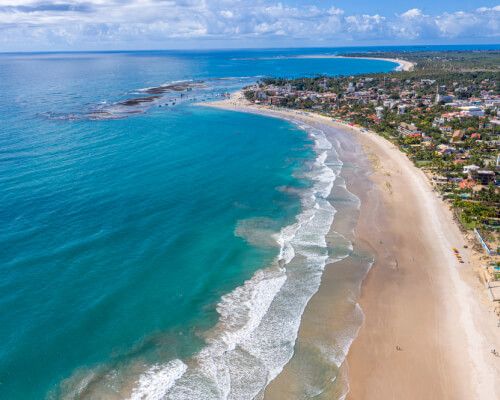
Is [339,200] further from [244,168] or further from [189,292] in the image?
[189,292]

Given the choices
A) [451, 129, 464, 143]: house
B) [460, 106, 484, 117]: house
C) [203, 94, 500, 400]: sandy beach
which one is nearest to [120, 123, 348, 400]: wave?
[203, 94, 500, 400]: sandy beach

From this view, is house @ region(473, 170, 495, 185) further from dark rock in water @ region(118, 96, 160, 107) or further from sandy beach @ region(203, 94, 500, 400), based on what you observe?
dark rock in water @ region(118, 96, 160, 107)

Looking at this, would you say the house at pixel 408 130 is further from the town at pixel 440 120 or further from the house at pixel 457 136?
the house at pixel 457 136

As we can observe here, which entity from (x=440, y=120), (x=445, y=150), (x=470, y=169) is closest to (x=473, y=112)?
(x=440, y=120)

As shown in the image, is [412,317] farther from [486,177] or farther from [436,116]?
[436,116]

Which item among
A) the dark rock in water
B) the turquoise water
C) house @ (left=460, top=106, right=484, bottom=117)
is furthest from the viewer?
the dark rock in water

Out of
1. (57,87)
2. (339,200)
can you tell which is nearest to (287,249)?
(339,200)

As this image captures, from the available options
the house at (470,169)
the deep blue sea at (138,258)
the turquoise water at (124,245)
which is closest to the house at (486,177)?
the house at (470,169)
